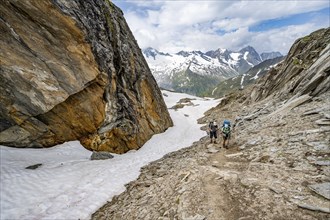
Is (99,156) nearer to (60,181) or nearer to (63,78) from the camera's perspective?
(60,181)

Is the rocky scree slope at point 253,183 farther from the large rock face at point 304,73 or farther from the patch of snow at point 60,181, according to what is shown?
the large rock face at point 304,73

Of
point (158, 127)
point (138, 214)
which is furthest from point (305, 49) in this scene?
point (138, 214)

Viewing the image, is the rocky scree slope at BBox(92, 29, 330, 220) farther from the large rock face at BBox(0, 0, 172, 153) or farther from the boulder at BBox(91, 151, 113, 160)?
the large rock face at BBox(0, 0, 172, 153)

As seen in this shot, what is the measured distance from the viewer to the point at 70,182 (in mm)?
16359

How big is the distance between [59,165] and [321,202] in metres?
18.3

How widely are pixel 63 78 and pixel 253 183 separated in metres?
19.8

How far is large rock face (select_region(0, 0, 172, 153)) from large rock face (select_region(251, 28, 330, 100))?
21181mm

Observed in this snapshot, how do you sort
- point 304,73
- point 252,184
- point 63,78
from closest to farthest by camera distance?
1. point 252,184
2. point 63,78
3. point 304,73

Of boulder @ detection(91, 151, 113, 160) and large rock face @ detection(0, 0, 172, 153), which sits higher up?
large rock face @ detection(0, 0, 172, 153)

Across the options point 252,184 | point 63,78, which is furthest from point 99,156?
point 252,184

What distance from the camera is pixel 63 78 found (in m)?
22.9

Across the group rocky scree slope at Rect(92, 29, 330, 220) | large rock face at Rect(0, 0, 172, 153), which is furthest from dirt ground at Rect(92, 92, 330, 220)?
large rock face at Rect(0, 0, 172, 153)

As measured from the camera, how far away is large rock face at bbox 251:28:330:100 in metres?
24.0

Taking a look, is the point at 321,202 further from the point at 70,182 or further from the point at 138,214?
the point at 70,182
